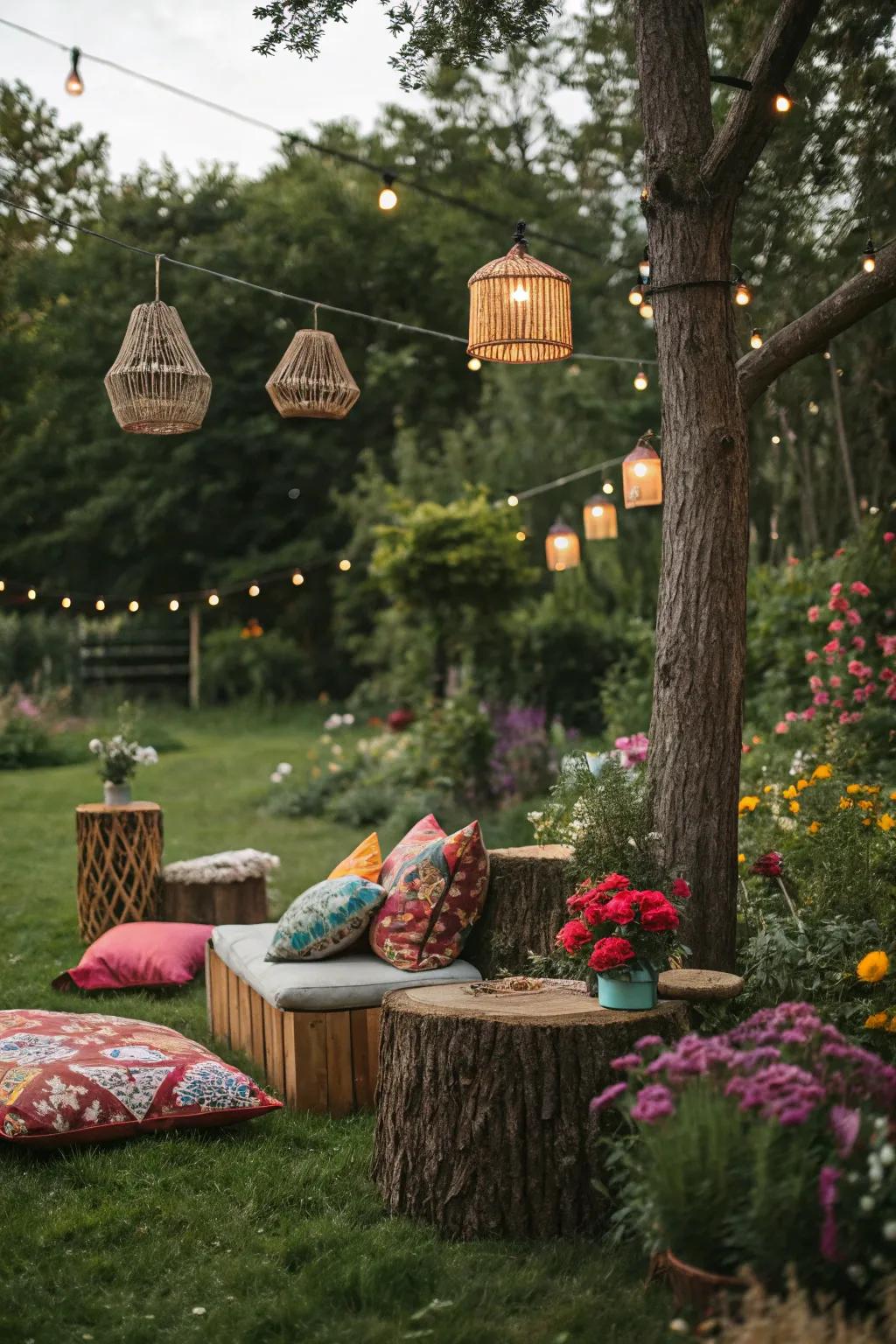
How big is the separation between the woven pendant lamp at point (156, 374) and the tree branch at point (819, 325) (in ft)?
6.51

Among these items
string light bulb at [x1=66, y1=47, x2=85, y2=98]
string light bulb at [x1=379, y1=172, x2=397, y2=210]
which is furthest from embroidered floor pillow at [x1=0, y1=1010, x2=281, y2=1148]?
string light bulb at [x1=66, y1=47, x2=85, y2=98]

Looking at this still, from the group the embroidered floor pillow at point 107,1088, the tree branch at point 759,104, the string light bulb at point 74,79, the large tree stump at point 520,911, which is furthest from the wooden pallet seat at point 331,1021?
the string light bulb at point 74,79

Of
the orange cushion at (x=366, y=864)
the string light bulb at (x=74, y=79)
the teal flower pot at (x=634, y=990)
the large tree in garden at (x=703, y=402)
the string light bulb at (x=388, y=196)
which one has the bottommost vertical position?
the teal flower pot at (x=634, y=990)

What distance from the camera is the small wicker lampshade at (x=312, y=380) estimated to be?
16.3 ft

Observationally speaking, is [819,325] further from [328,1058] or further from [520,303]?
[328,1058]

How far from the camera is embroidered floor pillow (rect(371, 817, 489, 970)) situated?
4.48 meters

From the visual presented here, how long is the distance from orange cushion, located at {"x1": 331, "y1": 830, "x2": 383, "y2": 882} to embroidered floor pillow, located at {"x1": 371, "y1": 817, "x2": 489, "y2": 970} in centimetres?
38

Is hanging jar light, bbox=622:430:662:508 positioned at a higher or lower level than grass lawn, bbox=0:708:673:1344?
higher

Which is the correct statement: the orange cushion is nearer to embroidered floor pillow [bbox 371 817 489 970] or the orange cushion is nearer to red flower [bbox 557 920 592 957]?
embroidered floor pillow [bbox 371 817 489 970]

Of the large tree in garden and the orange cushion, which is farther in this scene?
the orange cushion

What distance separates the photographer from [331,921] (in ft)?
15.0

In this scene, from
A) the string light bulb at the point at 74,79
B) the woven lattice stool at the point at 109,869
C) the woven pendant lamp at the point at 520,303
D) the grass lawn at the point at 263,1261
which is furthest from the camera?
the woven lattice stool at the point at 109,869

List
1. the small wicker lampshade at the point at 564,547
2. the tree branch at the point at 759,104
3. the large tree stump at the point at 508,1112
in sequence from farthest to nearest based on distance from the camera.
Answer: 1. the small wicker lampshade at the point at 564,547
2. the tree branch at the point at 759,104
3. the large tree stump at the point at 508,1112

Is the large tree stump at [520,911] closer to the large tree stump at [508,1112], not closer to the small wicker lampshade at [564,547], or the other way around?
the large tree stump at [508,1112]
